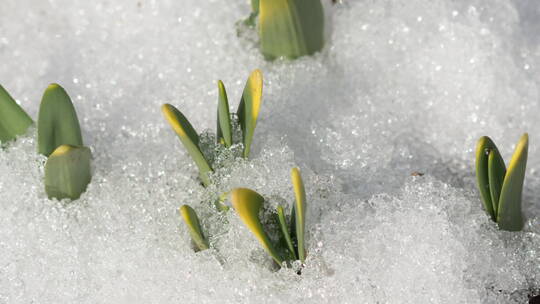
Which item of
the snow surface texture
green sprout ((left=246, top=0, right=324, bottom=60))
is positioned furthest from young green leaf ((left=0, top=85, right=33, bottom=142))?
green sprout ((left=246, top=0, right=324, bottom=60))

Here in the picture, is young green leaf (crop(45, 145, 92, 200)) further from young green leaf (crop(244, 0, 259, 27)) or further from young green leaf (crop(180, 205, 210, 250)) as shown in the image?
young green leaf (crop(244, 0, 259, 27))

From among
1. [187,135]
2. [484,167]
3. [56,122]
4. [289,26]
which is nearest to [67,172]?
[56,122]

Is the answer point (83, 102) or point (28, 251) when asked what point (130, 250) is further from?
point (83, 102)

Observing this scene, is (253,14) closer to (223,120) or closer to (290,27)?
(290,27)

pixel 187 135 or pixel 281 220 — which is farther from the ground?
pixel 187 135

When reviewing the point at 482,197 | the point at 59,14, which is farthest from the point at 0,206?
the point at 482,197
